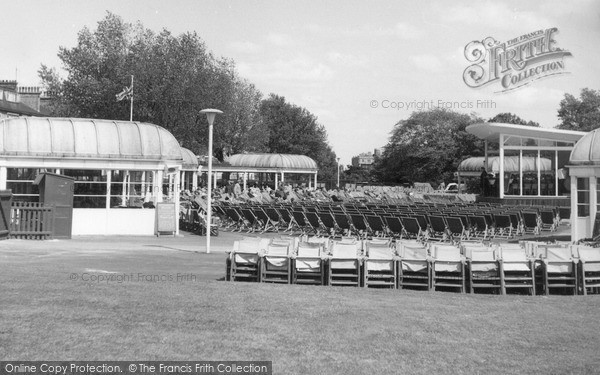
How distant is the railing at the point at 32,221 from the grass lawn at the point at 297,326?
7.61 metres

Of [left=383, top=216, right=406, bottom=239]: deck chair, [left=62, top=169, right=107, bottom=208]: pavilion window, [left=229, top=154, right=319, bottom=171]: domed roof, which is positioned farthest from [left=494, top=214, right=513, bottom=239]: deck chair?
[left=229, top=154, right=319, bottom=171]: domed roof

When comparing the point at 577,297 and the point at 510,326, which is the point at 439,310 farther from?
the point at 577,297

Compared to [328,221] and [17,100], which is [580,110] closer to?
[17,100]

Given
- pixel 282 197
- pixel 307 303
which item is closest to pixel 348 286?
pixel 307 303

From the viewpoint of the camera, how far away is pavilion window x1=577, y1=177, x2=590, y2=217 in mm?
18641

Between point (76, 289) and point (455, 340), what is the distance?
5175 millimetres

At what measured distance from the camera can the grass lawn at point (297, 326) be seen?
619cm

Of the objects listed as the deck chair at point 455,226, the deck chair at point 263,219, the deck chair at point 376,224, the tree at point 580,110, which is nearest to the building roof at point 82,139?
the deck chair at point 263,219

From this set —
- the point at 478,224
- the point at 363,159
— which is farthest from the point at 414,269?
the point at 363,159

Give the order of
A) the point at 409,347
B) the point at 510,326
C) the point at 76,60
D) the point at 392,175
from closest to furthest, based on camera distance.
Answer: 1. the point at 409,347
2. the point at 510,326
3. the point at 76,60
4. the point at 392,175

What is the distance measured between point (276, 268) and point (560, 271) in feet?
15.1

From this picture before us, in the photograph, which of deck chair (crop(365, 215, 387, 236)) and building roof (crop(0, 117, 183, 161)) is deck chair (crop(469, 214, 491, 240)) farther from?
building roof (crop(0, 117, 183, 161))

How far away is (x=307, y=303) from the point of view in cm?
876

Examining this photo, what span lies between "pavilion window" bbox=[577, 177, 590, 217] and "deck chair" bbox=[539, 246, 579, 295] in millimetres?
8731
